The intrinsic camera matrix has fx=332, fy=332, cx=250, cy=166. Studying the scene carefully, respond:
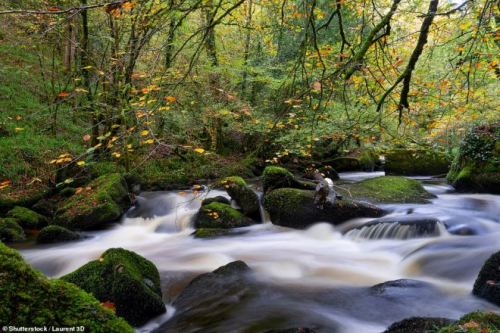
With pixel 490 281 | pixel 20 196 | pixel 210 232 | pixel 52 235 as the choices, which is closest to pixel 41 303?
pixel 490 281

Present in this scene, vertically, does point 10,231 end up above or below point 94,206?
below

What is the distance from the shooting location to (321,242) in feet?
24.3

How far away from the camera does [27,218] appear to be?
Answer: 812 centimetres

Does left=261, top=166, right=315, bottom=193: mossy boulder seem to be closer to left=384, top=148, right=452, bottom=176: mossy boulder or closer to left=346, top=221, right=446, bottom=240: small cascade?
left=346, top=221, right=446, bottom=240: small cascade

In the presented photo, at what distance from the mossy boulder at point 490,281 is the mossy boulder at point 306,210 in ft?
12.0

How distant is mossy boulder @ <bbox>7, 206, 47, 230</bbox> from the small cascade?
7.51 m

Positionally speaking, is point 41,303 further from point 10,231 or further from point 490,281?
point 10,231

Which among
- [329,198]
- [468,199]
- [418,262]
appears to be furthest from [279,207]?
[468,199]

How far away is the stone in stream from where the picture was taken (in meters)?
6.77

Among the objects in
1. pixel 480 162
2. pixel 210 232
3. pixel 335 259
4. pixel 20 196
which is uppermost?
pixel 480 162

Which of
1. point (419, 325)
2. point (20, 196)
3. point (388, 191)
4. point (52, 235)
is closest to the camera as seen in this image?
point (419, 325)

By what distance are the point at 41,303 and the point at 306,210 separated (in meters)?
6.83

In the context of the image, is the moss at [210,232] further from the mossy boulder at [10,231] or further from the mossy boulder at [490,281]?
the mossy boulder at [490,281]

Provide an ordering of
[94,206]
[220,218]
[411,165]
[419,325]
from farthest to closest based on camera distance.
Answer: [411,165]
[94,206]
[220,218]
[419,325]
